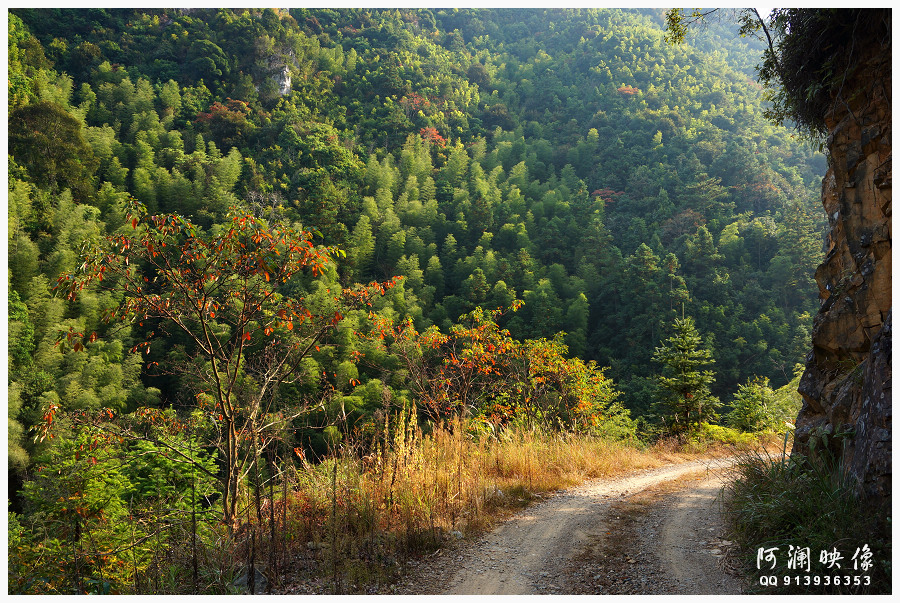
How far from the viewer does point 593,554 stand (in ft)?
10.1

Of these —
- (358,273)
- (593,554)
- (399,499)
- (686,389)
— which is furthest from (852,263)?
(358,273)

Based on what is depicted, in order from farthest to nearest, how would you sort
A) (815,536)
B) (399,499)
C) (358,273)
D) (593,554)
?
(358,273) → (399,499) → (593,554) → (815,536)

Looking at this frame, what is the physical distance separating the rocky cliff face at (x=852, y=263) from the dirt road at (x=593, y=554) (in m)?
1.03

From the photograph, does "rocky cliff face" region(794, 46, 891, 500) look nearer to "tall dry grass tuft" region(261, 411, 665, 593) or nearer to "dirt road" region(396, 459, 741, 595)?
"dirt road" region(396, 459, 741, 595)

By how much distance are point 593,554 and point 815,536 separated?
4.06ft

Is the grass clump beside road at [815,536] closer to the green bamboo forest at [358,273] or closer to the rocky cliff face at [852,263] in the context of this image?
the rocky cliff face at [852,263]

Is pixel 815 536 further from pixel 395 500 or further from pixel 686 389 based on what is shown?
pixel 686 389

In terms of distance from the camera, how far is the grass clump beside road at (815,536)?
7.22ft

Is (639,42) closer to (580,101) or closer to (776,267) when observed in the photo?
(580,101)

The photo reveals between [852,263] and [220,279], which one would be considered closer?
[220,279]

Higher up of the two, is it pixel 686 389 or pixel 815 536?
pixel 686 389

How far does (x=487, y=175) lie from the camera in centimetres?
4334
